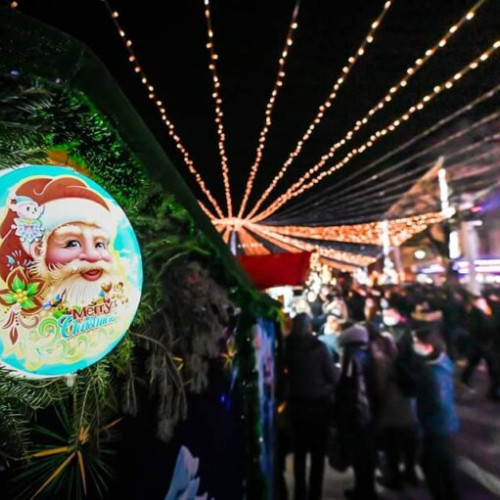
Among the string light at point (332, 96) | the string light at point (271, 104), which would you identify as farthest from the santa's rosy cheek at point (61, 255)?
the string light at point (271, 104)

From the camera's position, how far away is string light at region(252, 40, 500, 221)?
399cm

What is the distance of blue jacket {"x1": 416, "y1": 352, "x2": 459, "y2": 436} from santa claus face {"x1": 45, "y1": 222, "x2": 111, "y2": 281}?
3254 millimetres

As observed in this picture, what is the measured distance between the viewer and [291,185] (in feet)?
33.6

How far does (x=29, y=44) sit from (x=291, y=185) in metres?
9.63

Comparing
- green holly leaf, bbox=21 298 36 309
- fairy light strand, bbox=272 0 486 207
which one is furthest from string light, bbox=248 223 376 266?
green holly leaf, bbox=21 298 36 309

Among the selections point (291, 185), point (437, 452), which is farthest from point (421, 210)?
point (437, 452)

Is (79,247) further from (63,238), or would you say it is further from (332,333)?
(332,333)

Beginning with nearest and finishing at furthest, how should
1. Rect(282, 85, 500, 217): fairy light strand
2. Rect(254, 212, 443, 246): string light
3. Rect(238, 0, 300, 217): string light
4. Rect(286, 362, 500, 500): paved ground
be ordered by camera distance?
1. Rect(286, 362, 500, 500): paved ground
2. Rect(238, 0, 300, 217): string light
3. Rect(282, 85, 500, 217): fairy light strand
4. Rect(254, 212, 443, 246): string light

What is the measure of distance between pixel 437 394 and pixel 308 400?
1.10 metres

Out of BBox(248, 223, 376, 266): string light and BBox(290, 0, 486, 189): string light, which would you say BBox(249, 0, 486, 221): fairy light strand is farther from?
BBox(248, 223, 376, 266): string light

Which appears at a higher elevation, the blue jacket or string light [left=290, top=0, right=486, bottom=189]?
string light [left=290, top=0, right=486, bottom=189]

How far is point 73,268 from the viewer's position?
3.21 ft

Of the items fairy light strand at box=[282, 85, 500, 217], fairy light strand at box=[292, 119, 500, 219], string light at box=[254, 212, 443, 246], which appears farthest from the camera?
string light at box=[254, 212, 443, 246]

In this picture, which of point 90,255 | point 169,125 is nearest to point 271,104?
point 169,125
